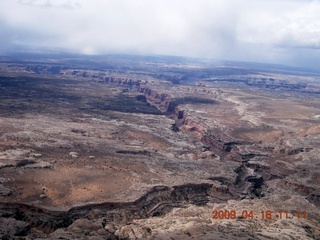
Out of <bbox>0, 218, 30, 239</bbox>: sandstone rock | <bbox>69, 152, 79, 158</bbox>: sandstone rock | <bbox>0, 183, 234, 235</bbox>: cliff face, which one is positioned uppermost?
<bbox>0, 218, 30, 239</bbox>: sandstone rock

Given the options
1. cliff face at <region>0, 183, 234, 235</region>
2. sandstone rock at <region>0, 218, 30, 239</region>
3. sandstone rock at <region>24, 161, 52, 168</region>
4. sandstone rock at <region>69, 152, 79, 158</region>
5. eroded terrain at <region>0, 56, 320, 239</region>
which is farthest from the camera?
sandstone rock at <region>69, 152, 79, 158</region>

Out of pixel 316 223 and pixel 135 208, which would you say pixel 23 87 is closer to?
pixel 135 208

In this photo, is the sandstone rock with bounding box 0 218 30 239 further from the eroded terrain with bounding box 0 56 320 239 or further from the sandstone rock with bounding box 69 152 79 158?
the sandstone rock with bounding box 69 152 79 158

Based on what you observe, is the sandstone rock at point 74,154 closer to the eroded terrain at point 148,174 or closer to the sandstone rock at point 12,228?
the eroded terrain at point 148,174

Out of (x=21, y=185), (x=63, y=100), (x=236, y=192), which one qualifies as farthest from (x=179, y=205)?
(x=63, y=100)

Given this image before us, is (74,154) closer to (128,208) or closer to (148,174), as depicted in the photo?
(148,174)

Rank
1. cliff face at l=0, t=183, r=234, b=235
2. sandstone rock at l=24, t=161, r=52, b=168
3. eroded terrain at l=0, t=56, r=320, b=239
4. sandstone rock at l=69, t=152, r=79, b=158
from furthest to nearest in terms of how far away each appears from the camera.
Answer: sandstone rock at l=69, t=152, r=79, b=158 < sandstone rock at l=24, t=161, r=52, b=168 < cliff face at l=0, t=183, r=234, b=235 < eroded terrain at l=0, t=56, r=320, b=239
